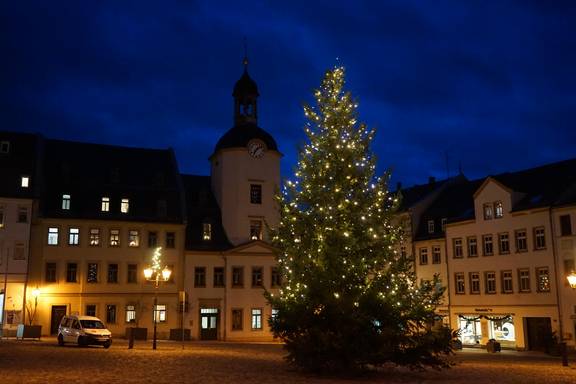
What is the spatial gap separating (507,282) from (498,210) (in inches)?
211

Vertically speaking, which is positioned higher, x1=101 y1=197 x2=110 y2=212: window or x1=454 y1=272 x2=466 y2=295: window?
x1=101 y1=197 x2=110 y2=212: window

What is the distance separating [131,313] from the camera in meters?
52.2

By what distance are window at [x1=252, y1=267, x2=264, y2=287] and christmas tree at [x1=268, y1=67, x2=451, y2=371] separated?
31.3 meters

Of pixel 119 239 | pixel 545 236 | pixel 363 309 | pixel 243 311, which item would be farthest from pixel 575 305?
pixel 119 239

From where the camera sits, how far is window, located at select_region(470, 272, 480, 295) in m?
52.6

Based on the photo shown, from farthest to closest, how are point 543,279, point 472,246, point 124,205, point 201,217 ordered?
point 201,217, point 124,205, point 472,246, point 543,279

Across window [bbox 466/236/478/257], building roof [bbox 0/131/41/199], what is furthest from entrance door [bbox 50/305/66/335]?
window [bbox 466/236/478/257]

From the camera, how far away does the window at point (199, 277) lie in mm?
54594

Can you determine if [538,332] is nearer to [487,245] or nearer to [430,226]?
[487,245]

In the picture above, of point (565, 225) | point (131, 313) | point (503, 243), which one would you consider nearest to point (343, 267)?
point (565, 225)

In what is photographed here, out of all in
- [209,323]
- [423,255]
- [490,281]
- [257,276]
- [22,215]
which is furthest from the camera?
[423,255]

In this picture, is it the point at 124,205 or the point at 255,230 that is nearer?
the point at 124,205

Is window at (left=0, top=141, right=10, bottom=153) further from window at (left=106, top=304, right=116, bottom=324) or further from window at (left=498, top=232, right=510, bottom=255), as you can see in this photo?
window at (left=498, top=232, right=510, bottom=255)

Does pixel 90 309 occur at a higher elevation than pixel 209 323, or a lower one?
higher
